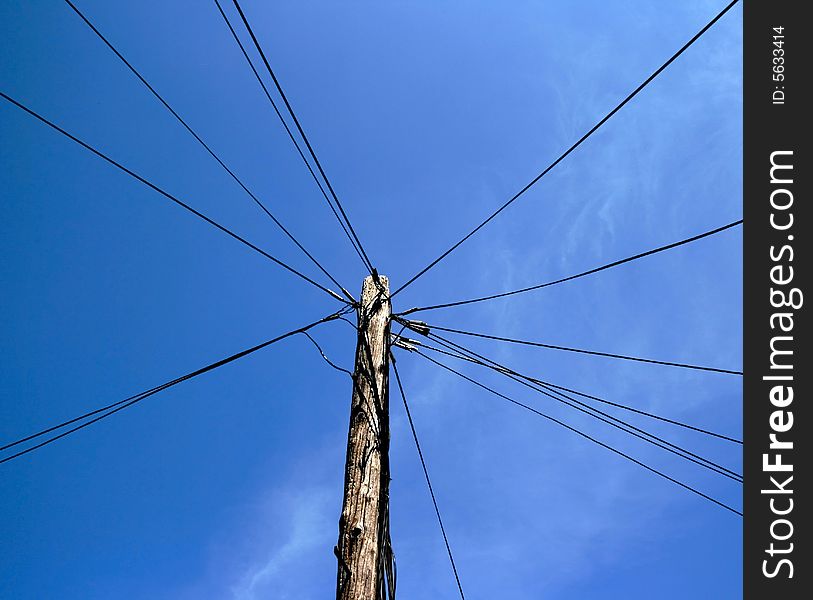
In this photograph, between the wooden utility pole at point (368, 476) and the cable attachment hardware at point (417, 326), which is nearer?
the wooden utility pole at point (368, 476)

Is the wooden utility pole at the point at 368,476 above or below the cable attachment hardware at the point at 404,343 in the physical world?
below

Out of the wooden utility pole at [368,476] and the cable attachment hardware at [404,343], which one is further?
the cable attachment hardware at [404,343]

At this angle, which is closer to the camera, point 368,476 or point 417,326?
point 368,476

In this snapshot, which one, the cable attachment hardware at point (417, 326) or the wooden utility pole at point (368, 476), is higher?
the cable attachment hardware at point (417, 326)

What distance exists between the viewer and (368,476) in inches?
144

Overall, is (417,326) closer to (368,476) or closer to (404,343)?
(404,343)

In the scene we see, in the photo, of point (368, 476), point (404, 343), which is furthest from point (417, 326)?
point (368, 476)

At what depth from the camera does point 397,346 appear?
5711mm

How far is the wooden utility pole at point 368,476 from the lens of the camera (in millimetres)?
3221
